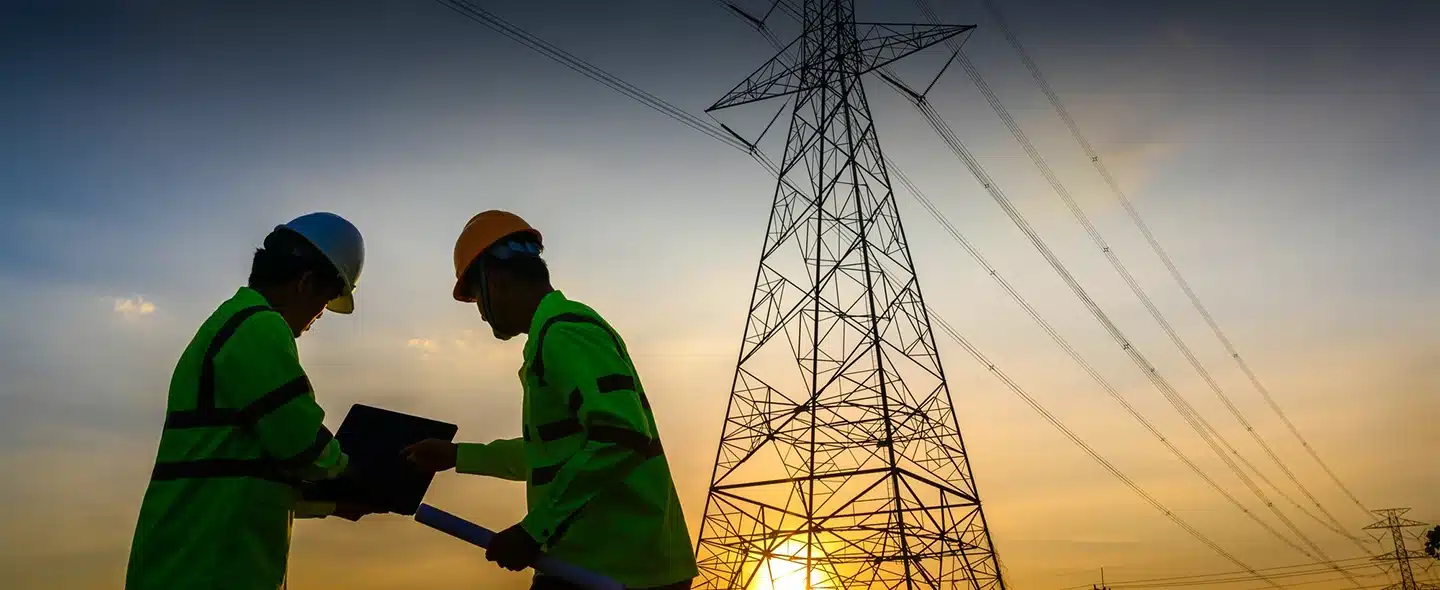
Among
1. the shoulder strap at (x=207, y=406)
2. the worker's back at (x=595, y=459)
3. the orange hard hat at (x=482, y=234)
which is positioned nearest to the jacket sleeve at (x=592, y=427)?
the worker's back at (x=595, y=459)

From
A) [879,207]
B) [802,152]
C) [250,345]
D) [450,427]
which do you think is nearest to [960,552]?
[879,207]

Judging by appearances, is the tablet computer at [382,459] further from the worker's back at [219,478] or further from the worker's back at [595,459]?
the worker's back at [595,459]

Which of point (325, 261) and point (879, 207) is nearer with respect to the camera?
point (325, 261)

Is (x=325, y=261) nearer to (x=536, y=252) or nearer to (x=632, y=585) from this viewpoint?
(x=536, y=252)

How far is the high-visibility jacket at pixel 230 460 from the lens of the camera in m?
3.29

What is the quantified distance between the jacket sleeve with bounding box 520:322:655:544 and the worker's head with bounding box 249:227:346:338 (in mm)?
1275

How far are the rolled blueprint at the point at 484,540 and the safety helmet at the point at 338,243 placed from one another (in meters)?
1.22

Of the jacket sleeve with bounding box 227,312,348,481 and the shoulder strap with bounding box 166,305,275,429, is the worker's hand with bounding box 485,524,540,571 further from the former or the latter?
the shoulder strap with bounding box 166,305,275,429

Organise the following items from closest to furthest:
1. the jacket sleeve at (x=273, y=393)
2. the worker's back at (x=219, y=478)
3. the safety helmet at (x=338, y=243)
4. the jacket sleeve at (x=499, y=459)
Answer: the worker's back at (x=219, y=478)
the jacket sleeve at (x=273, y=393)
the safety helmet at (x=338, y=243)
the jacket sleeve at (x=499, y=459)

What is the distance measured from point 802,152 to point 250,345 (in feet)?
59.1

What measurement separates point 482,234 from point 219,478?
4.28 feet

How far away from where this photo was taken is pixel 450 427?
4371 millimetres

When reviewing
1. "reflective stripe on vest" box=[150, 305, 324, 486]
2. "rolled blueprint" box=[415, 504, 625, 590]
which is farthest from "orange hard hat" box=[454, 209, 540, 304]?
"rolled blueprint" box=[415, 504, 625, 590]

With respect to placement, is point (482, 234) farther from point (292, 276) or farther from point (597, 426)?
point (597, 426)
